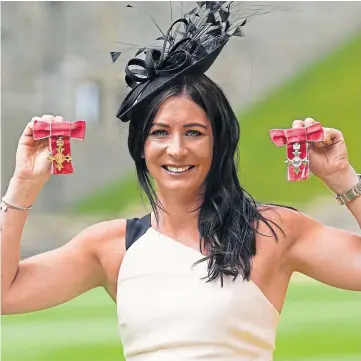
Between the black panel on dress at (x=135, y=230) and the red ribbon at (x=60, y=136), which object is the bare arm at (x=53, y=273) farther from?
the red ribbon at (x=60, y=136)

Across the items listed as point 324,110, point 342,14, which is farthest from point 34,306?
point 342,14

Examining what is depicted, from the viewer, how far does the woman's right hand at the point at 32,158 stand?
231 cm

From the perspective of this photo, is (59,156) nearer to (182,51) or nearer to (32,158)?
(32,158)

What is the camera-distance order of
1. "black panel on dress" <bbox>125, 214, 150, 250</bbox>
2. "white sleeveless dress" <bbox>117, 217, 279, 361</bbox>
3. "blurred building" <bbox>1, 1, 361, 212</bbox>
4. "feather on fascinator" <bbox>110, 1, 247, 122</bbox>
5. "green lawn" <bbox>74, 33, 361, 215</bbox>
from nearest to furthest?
"white sleeveless dress" <bbox>117, 217, 279, 361</bbox>, "feather on fascinator" <bbox>110, 1, 247, 122</bbox>, "black panel on dress" <bbox>125, 214, 150, 250</bbox>, "green lawn" <bbox>74, 33, 361, 215</bbox>, "blurred building" <bbox>1, 1, 361, 212</bbox>

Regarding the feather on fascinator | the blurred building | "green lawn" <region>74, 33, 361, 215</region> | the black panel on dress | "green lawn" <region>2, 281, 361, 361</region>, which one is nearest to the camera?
the feather on fascinator

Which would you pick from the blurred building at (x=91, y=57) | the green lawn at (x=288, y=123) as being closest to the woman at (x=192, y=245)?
the green lawn at (x=288, y=123)

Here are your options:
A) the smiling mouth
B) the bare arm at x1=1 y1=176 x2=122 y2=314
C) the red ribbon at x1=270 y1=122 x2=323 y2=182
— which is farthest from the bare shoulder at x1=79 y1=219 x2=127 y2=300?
the red ribbon at x1=270 y1=122 x2=323 y2=182

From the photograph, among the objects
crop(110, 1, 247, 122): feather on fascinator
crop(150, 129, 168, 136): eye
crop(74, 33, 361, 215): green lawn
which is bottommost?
crop(74, 33, 361, 215): green lawn

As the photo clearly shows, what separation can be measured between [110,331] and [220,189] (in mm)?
3675

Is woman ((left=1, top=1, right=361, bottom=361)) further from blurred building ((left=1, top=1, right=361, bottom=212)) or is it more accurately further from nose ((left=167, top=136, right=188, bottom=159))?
blurred building ((left=1, top=1, right=361, bottom=212))

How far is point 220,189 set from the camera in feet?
7.64

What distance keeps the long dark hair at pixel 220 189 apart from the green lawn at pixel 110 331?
2.88 metres

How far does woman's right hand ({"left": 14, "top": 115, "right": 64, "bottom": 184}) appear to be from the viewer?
2314mm

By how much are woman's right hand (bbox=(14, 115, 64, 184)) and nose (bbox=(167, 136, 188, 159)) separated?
0.31 m
